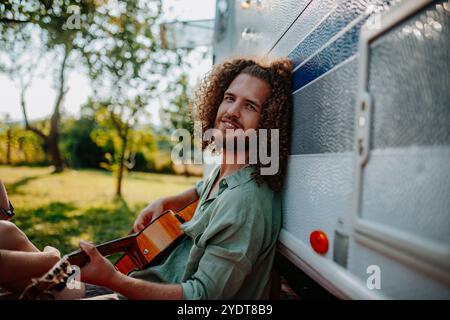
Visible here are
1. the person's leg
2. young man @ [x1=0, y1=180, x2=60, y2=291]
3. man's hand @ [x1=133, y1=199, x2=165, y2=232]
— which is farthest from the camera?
man's hand @ [x1=133, y1=199, x2=165, y2=232]

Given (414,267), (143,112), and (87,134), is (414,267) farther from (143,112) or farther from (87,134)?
(87,134)

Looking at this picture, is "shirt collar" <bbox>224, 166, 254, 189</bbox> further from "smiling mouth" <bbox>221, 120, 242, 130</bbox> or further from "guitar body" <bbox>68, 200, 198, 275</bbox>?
"guitar body" <bbox>68, 200, 198, 275</bbox>

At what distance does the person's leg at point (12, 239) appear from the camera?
158 cm

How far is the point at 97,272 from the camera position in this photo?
57.4 inches

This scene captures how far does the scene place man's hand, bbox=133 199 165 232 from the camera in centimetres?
265

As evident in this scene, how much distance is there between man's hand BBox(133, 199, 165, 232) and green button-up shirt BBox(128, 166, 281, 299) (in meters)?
0.75

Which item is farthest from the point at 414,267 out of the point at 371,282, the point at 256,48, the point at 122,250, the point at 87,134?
the point at 87,134

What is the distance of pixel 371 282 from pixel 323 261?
0.95ft

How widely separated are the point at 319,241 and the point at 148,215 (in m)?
1.71

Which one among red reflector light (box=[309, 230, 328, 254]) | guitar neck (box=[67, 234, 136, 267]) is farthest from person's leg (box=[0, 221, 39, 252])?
red reflector light (box=[309, 230, 328, 254])

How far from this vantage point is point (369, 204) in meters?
0.99

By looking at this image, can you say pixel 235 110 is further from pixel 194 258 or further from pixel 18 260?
pixel 18 260

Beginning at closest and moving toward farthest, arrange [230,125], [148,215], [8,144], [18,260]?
1. [18,260]
2. [230,125]
3. [148,215]
4. [8,144]

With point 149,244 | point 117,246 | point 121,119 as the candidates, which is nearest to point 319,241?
point 149,244
